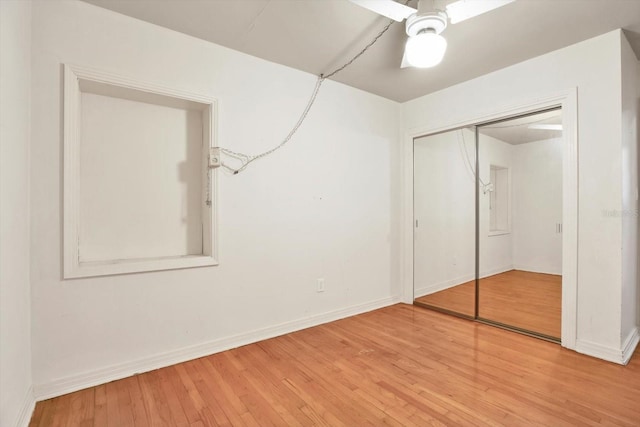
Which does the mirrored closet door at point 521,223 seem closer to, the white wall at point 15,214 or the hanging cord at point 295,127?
the hanging cord at point 295,127

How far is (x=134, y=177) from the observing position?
7.78 feet

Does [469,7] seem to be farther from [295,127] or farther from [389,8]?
[295,127]

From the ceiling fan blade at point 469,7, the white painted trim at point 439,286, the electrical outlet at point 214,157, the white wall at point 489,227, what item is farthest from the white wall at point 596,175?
the electrical outlet at point 214,157

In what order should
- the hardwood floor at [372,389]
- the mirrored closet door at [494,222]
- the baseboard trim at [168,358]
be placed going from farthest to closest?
the mirrored closet door at [494,222], the baseboard trim at [168,358], the hardwood floor at [372,389]

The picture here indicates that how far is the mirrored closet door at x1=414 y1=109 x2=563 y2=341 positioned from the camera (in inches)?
111

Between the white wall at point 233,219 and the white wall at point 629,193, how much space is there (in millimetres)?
2032

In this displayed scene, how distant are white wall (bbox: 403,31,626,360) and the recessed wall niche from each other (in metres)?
2.97

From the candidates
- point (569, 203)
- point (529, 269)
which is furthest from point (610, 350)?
point (569, 203)

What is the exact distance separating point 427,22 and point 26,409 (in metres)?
3.13

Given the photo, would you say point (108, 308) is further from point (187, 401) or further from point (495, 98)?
point (495, 98)

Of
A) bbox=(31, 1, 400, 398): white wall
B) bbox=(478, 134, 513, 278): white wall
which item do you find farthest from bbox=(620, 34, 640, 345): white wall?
bbox=(31, 1, 400, 398): white wall

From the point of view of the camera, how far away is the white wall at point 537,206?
8.98 feet

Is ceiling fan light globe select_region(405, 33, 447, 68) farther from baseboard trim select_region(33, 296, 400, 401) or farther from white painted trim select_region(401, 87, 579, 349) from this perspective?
baseboard trim select_region(33, 296, 400, 401)

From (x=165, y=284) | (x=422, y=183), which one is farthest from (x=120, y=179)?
(x=422, y=183)
